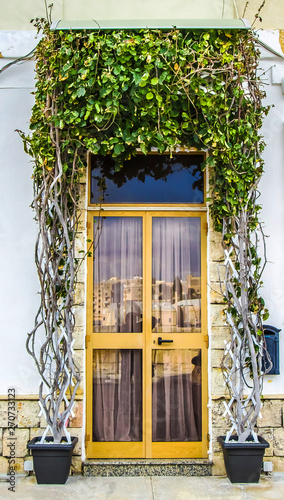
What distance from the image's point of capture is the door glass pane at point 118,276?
4754 millimetres

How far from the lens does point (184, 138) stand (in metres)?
4.61

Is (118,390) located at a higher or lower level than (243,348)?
lower

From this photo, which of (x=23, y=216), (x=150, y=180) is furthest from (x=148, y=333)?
(x=23, y=216)

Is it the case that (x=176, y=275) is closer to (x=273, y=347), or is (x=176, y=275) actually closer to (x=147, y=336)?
(x=147, y=336)

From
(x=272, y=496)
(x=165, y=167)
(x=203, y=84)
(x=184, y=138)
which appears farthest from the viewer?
(x=165, y=167)

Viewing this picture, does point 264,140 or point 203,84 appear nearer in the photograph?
point 203,84

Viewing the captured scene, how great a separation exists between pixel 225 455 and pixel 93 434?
1229mm

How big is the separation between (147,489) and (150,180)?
2784 mm

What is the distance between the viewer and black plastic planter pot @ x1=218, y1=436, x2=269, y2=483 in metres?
4.13

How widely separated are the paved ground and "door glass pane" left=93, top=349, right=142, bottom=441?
1.55ft

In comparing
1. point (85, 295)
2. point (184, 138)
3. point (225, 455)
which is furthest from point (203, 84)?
point (225, 455)

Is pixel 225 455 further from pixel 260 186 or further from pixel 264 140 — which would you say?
pixel 264 140

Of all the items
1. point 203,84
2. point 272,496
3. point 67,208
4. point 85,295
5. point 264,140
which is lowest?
point 272,496

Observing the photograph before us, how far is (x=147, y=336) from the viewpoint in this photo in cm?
471
